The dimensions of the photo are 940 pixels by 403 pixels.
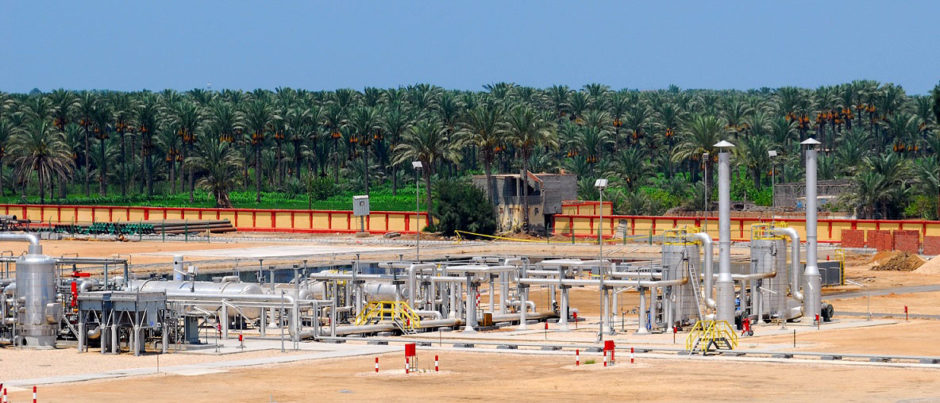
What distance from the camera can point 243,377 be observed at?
4359 centimetres

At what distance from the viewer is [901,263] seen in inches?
3531

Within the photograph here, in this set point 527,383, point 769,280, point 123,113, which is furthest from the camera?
point 123,113

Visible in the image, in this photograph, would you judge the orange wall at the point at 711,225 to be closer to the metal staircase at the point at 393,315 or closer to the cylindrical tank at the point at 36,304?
the metal staircase at the point at 393,315

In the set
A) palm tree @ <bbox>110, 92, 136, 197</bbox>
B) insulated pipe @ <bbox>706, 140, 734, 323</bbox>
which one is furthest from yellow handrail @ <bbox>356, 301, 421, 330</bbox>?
palm tree @ <bbox>110, 92, 136, 197</bbox>

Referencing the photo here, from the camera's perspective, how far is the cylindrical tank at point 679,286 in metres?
58.3

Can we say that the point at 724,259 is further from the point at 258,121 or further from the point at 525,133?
the point at 258,121

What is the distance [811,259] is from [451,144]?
205 feet

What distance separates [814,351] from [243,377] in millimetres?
19237

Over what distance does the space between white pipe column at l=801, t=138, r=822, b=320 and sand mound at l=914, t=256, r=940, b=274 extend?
25948 millimetres

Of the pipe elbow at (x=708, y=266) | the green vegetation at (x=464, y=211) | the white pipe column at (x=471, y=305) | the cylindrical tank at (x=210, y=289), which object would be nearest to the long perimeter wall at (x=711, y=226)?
the green vegetation at (x=464, y=211)

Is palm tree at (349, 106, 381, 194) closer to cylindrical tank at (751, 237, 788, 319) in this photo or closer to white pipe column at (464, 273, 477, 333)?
cylindrical tank at (751, 237, 788, 319)

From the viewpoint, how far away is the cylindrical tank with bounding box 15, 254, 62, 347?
52.3 metres

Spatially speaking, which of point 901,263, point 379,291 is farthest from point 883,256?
point 379,291

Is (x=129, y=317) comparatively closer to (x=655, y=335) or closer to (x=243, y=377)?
(x=243, y=377)
